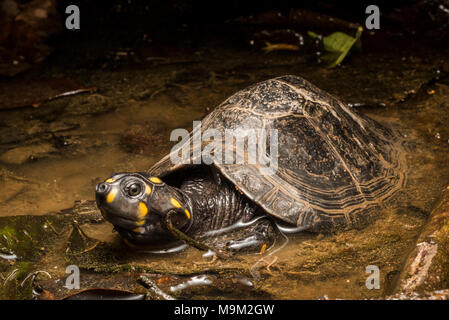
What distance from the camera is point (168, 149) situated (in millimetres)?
4832

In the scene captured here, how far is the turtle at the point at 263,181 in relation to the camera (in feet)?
11.0

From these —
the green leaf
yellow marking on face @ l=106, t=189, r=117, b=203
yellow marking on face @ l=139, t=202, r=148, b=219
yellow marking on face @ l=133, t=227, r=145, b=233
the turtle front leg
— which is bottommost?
the turtle front leg

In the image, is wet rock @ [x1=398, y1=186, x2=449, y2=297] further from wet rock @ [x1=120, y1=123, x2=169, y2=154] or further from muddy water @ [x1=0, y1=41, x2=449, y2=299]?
wet rock @ [x1=120, y1=123, x2=169, y2=154]

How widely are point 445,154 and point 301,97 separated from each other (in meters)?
1.74

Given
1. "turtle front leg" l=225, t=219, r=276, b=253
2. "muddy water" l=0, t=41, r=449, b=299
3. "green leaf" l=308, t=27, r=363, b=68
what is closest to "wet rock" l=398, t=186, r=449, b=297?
"muddy water" l=0, t=41, r=449, b=299

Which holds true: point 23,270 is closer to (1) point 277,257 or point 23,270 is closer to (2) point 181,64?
(1) point 277,257

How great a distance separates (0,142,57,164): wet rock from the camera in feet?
15.5

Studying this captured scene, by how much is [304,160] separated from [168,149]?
5.64 ft

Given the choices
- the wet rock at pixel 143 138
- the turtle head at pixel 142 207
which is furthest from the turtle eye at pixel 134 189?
the wet rock at pixel 143 138

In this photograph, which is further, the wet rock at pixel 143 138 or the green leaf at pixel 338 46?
the green leaf at pixel 338 46

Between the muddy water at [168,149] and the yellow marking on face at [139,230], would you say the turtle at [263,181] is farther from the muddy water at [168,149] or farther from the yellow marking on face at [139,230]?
the muddy water at [168,149]

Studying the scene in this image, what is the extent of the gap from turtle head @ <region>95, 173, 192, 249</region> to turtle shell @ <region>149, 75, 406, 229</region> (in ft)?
1.25

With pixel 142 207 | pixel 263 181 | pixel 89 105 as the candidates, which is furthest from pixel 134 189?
pixel 89 105

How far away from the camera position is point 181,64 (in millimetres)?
6965
